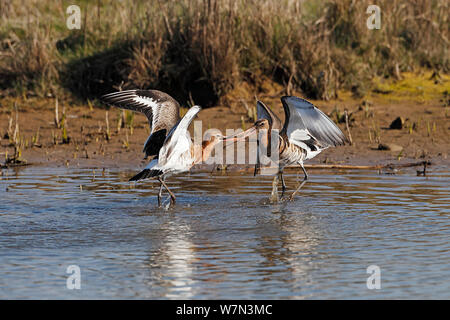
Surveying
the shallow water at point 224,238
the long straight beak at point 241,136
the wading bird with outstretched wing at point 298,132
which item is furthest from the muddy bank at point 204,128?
the long straight beak at point 241,136

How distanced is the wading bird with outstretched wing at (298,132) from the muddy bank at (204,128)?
192 centimetres

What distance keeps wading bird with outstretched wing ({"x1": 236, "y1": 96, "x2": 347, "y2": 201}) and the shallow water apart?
18.1 inches

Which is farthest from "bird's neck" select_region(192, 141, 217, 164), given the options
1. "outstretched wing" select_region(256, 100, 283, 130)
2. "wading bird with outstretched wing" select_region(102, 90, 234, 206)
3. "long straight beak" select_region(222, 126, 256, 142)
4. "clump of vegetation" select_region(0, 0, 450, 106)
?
"clump of vegetation" select_region(0, 0, 450, 106)

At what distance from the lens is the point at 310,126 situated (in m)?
9.12

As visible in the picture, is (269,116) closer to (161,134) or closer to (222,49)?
(161,134)

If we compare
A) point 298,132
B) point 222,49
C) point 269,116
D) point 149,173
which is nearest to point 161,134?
point 149,173

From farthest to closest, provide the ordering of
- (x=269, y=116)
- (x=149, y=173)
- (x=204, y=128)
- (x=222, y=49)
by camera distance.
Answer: (x=222, y=49) → (x=204, y=128) → (x=269, y=116) → (x=149, y=173)

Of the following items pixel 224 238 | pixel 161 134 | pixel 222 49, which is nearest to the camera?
pixel 224 238

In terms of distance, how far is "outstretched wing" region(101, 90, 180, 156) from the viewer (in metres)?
8.62

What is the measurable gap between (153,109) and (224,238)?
2.21 m

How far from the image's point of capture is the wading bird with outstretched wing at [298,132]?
8.90 m

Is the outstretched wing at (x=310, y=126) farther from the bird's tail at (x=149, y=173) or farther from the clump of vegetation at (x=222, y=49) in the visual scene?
the clump of vegetation at (x=222, y=49)

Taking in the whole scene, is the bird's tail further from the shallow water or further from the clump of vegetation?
the clump of vegetation
